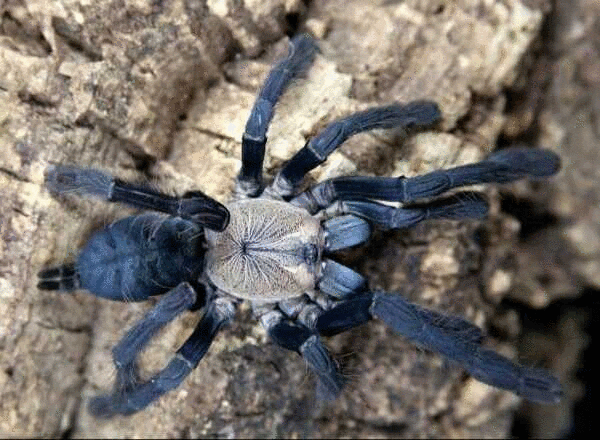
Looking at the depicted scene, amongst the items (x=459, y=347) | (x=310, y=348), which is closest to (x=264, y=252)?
(x=310, y=348)

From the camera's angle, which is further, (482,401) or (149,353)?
(482,401)

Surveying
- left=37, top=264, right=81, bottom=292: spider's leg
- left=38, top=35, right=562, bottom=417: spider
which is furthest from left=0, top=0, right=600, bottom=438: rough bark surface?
left=38, top=35, right=562, bottom=417: spider

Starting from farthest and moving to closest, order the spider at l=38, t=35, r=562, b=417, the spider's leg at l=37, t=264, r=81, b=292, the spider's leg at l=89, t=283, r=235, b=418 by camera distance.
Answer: the spider's leg at l=37, t=264, r=81, b=292 → the spider's leg at l=89, t=283, r=235, b=418 → the spider at l=38, t=35, r=562, b=417

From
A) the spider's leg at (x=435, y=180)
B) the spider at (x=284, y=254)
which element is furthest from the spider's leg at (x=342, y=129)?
the spider's leg at (x=435, y=180)

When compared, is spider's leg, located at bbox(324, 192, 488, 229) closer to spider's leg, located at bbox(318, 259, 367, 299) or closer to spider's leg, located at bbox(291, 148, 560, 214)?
spider's leg, located at bbox(291, 148, 560, 214)

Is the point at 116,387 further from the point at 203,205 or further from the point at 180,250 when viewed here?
the point at 203,205

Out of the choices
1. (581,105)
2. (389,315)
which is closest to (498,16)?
(581,105)

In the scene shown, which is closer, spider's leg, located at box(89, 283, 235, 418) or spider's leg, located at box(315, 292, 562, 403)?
spider's leg, located at box(315, 292, 562, 403)

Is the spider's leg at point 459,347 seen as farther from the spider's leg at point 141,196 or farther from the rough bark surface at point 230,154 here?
the spider's leg at point 141,196
